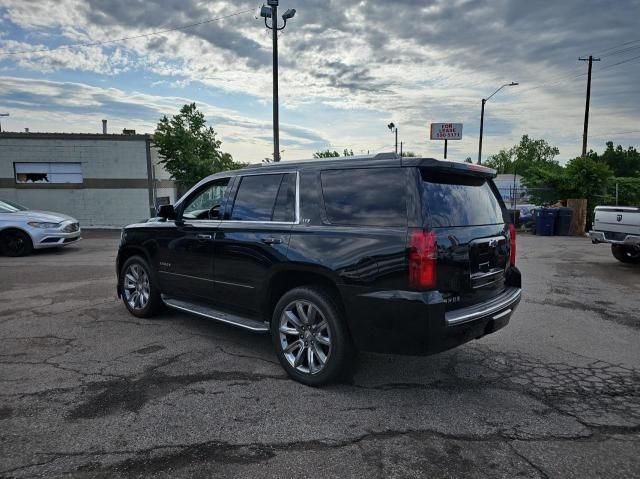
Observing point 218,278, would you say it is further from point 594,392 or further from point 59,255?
point 59,255

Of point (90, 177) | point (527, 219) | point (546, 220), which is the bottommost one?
point (527, 219)

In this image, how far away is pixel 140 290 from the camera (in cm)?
580

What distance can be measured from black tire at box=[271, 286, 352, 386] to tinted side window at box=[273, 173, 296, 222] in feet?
2.24

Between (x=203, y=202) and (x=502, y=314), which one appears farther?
(x=203, y=202)

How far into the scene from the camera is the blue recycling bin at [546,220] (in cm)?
1809

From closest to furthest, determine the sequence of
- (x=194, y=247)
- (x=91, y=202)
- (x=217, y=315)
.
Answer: (x=217, y=315) < (x=194, y=247) < (x=91, y=202)

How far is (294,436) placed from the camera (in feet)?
9.95

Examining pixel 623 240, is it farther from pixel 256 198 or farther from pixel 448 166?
pixel 256 198

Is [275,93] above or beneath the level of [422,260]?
above

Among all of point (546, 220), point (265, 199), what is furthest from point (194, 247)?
point (546, 220)

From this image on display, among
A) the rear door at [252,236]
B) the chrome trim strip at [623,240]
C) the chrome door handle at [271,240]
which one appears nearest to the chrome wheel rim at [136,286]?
the rear door at [252,236]

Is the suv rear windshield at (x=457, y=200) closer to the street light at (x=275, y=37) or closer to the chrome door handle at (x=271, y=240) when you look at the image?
the chrome door handle at (x=271, y=240)

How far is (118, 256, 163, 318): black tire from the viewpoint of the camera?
559 cm

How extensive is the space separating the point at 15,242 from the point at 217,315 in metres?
9.49
